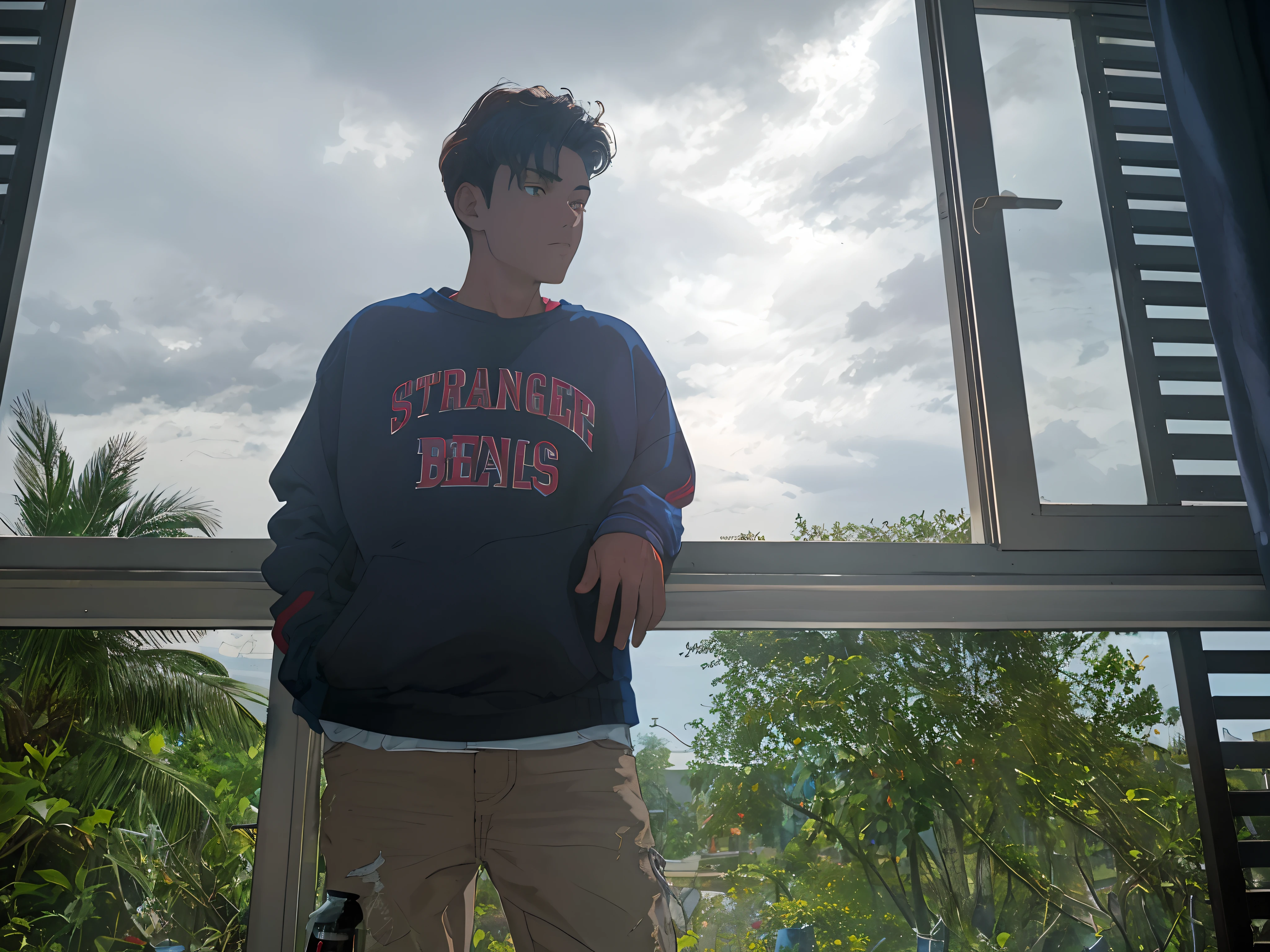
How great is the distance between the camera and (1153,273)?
1.32 m

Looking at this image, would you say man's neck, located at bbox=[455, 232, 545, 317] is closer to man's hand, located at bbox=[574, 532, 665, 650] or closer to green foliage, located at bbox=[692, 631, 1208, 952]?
man's hand, located at bbox=[574, 532, 665, 650]

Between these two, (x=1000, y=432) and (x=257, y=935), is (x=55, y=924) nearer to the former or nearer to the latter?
(x=257, y=935)

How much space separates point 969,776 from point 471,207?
1.18m

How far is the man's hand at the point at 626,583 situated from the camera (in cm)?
88

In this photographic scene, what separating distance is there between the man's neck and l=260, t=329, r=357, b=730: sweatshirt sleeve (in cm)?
25

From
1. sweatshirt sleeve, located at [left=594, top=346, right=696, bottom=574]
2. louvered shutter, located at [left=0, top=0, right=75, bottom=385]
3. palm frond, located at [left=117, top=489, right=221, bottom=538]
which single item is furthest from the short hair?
louvered shutter, located at [left=0, top=0, right=75, bottom=385]

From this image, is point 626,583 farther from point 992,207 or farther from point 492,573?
point 992,207

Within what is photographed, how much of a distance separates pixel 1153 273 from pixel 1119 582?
0.61 m

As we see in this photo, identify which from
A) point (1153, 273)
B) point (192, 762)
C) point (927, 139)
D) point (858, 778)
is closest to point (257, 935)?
point (192, 762)

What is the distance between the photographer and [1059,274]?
51.7 inches

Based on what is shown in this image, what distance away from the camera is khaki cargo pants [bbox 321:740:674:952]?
2.62 feet

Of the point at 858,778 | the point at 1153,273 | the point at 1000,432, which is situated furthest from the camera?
the point at 1153,273

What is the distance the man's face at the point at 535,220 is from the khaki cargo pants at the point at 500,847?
68 cm

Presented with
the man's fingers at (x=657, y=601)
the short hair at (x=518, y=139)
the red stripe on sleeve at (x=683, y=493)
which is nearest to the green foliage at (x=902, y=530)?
the red stripe on sleeve at (x=683, y=493)
